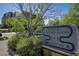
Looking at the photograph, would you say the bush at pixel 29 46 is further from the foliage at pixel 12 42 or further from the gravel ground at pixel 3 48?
the gravel ground at pixel 3 48

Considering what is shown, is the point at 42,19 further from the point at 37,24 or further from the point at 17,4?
the point at 17,4

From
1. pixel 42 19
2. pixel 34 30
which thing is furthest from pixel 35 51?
pixel 42 19

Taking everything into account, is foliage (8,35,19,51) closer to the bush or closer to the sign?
the bush

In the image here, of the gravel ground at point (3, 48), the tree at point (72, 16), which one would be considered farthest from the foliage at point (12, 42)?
the tree at point (72, 16)

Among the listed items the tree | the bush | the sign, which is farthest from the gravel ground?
the tree

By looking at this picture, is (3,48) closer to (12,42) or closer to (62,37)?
(12,42)

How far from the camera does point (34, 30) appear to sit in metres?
2.90

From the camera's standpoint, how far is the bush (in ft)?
9.49

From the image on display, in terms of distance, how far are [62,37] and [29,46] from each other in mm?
524

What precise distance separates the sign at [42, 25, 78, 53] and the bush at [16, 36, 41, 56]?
122 mm

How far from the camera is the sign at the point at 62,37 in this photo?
104 inches

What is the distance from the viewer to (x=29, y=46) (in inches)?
114

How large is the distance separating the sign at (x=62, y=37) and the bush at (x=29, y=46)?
122 mm

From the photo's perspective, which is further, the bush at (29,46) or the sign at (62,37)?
the bush at (29,46)
